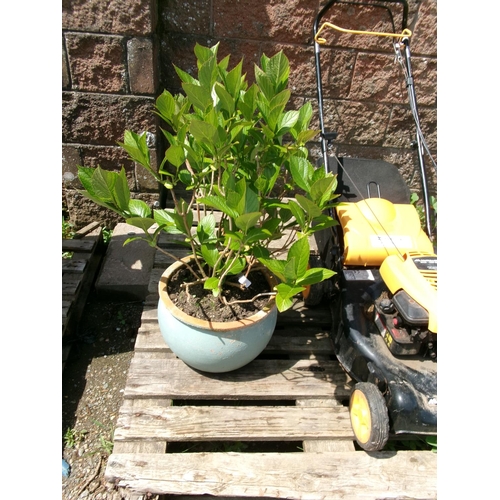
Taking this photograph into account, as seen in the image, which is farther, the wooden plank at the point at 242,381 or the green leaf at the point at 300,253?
the wooden plank at the point at 242,381

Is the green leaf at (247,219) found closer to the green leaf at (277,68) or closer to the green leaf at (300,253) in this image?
the green leaf at (300,253)

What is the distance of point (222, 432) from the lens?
1469 mm

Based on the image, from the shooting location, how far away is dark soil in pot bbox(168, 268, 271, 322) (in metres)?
1.50

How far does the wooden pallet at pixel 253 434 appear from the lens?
4.33 feet

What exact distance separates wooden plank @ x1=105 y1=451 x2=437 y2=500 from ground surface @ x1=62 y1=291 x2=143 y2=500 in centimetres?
29

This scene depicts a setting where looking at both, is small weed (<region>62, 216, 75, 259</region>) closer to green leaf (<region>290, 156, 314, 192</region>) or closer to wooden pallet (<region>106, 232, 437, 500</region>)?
wooden pallet (<region>106, 232, 437, 500</region>)

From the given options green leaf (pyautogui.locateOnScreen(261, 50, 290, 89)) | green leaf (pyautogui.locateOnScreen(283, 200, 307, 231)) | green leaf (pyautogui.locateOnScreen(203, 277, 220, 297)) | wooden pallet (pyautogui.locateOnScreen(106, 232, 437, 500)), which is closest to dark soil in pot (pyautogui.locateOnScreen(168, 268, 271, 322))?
green leaf (pyautogui.locateOnScreen(203, 277, 220, 297))

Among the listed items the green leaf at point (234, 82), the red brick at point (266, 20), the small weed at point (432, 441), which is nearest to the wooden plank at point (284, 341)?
the small weed at point (432, 441)

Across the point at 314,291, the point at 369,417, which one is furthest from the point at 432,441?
the point at 314,291

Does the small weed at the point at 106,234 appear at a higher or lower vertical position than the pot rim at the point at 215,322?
lower

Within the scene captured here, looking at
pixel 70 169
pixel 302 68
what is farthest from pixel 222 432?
pixel 302 68

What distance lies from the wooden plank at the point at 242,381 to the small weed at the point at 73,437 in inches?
11.8

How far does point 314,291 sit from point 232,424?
0.69 metres

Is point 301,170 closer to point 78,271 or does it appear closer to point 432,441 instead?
point 432,441
